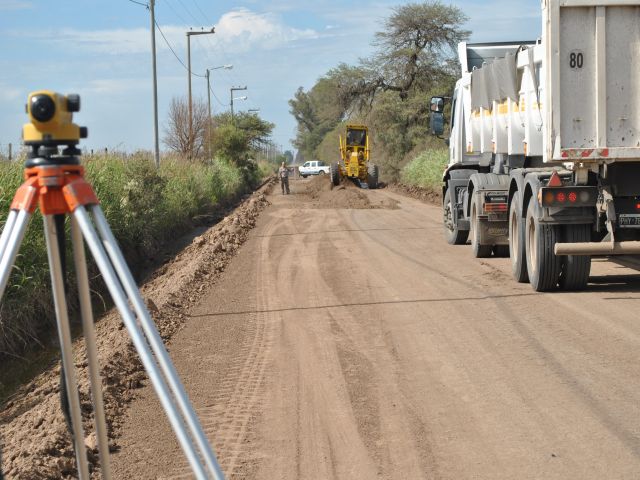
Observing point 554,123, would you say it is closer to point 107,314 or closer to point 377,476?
Answer: point 377,476

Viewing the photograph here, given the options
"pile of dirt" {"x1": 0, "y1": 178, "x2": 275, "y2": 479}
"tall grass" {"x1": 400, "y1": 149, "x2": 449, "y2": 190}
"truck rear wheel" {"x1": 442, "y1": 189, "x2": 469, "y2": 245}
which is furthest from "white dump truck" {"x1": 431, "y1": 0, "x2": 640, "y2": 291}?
"tall grass" {"x1": 400, "y1": 149, "x2": 449, "y2": 190}

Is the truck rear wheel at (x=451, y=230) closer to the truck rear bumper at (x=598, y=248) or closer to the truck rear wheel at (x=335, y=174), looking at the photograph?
the truck rear bumper at (x=598, y=248)

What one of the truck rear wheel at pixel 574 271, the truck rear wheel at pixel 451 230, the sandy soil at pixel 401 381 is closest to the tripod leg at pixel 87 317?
the sandy soil at pixel 401 381

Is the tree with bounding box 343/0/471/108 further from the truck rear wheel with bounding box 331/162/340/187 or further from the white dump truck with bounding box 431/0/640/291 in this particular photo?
the white dump truck with bounding box 431/0/640/291

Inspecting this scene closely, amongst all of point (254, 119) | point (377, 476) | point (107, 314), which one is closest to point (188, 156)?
point (254, 119)

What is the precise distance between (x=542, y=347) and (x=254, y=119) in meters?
52.8

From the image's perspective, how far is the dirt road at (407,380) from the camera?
5.12m

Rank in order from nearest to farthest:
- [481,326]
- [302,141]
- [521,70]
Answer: [481,326], [521,70], [302,141]

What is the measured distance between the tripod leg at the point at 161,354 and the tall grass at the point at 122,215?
7811mm

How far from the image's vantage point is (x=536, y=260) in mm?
10570

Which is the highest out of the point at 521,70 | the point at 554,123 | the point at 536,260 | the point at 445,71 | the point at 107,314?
the point at 445,71

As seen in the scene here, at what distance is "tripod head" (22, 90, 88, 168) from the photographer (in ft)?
8.70

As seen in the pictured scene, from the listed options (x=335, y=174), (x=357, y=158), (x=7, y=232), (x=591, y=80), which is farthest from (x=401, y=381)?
(x=357, y=158)

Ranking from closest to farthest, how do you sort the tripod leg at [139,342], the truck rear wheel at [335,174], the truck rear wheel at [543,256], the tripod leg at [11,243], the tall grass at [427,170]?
the tripod leg at [139,342]
the tripod leg at [11,243]
the truck rear wheel at [543,256]
the tall grass at [427,170]
the truck rear wheel at [335,174]
